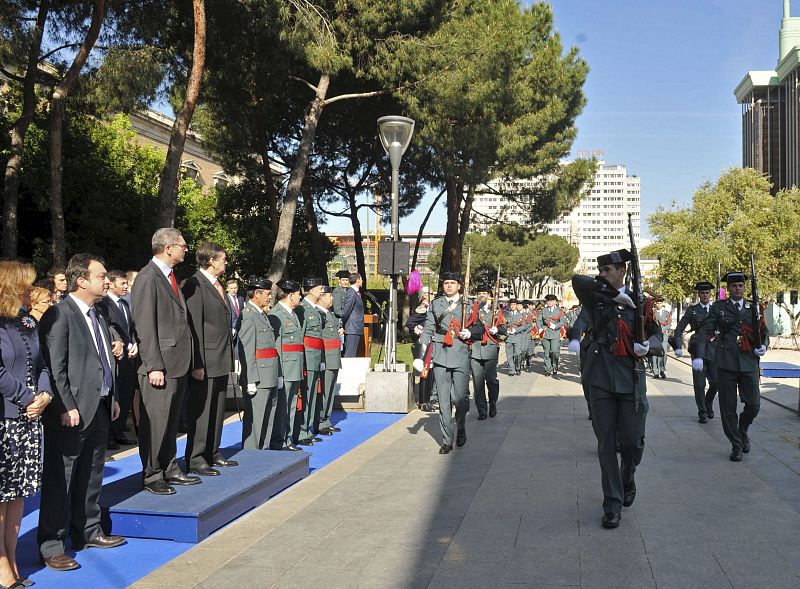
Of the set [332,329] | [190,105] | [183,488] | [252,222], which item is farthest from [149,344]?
[252,222]

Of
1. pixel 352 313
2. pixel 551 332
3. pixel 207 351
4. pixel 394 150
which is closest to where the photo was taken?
pixel 207 351

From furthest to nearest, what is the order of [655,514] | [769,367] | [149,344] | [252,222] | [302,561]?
[252,222] → [769,367] → [655,514] → [149,344] → [302,561]

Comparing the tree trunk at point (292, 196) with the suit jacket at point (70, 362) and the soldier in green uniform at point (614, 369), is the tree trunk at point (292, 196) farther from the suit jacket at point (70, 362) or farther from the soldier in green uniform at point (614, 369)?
the suit jacket at point (70, 362)

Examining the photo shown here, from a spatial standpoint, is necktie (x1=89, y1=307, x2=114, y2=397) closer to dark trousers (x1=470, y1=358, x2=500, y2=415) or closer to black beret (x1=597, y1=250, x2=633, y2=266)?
black beret (x1=597, y1=250, x2=633, y2=266)

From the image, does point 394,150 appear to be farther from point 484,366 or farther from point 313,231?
point 313,231

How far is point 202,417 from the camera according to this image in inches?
255

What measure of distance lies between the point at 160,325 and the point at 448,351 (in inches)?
143

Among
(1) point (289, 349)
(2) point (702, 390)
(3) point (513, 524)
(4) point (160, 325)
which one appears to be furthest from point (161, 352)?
(2) point (702, 390)

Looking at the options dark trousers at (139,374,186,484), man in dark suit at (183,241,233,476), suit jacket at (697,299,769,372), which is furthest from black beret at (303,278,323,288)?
suit jacket at (697,299,769,372)

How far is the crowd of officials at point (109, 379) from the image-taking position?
14.3ft

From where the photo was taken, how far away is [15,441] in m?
4.31

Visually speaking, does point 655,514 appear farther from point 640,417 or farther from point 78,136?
point 78,136

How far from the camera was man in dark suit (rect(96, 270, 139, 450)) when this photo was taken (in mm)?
8062

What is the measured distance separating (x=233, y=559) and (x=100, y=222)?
776 inches
